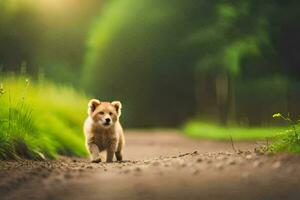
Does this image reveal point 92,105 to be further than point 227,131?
No

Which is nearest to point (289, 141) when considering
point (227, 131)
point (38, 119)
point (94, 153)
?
point (94, 153)

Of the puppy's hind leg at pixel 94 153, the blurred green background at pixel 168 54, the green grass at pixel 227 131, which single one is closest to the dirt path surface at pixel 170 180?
the puppy's hind leg at pixel 94 153

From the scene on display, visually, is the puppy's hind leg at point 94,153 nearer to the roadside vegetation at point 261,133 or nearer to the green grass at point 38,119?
the green grass at point 38,119

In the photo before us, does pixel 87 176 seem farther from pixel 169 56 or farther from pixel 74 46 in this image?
pixel 74 46

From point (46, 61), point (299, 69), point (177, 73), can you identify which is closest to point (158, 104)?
point (177, 73)

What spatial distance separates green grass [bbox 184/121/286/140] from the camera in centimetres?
1805

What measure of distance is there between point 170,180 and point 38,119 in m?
5.36

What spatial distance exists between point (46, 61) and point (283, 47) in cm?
1275

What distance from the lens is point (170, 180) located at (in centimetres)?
683

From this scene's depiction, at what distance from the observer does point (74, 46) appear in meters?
33.4

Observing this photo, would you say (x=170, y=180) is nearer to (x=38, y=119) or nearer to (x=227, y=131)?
(x=38, y=119)

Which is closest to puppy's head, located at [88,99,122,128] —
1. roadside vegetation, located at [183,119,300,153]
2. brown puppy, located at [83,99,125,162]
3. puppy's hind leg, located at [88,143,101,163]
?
brown puppy, located at [83,99,125,162]

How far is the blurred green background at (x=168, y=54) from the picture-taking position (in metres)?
21.7

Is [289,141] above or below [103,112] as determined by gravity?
below
